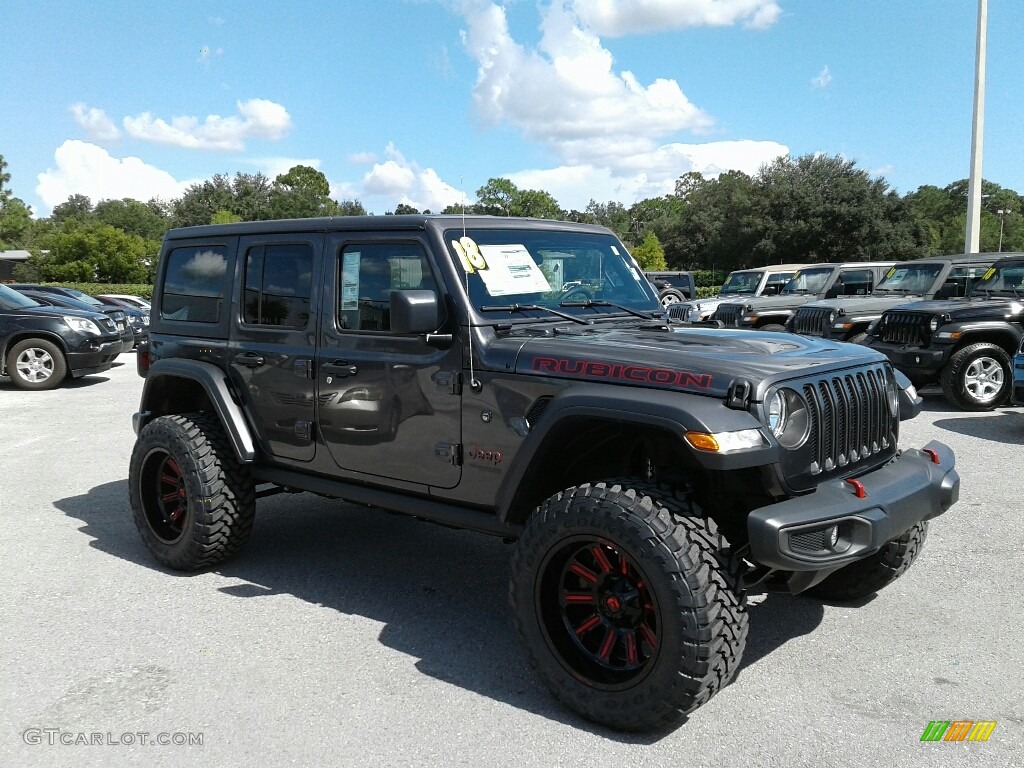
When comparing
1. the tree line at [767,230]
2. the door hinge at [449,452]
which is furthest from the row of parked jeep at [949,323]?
the tree line at [767,230]

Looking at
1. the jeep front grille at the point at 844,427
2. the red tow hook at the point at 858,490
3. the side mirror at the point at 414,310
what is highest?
the side mirror at the point at 414,310

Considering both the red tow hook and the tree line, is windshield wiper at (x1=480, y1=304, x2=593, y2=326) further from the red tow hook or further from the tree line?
the tree line

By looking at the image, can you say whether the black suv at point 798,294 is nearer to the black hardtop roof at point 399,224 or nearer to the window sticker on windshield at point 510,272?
the black hardtop roof at point 399,224

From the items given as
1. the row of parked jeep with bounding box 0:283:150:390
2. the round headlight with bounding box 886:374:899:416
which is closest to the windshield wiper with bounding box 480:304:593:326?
the round headlight with bounding box 886:374:899:416

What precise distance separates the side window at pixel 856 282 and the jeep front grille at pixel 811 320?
1500mm

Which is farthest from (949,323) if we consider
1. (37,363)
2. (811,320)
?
(37,363)

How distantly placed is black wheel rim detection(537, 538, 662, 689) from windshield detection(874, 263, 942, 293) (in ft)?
37.0

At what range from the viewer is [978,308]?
1033cm

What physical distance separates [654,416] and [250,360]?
2553 mm

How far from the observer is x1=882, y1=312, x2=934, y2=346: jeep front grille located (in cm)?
1056

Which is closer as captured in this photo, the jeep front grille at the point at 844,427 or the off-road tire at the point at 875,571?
the jeep front grille at the point at 844,427

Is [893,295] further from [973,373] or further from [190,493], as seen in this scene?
[190,493]

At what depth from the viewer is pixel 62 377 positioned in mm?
13562

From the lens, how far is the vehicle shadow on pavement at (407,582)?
383 cm
